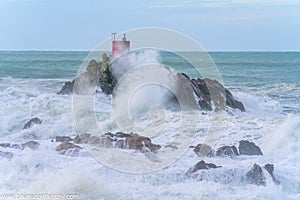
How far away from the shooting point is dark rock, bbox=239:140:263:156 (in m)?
6.10

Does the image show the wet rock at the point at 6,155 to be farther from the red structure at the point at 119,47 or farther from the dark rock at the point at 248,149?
the dark rock at the point at 248,149

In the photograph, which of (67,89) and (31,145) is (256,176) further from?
(67,89)

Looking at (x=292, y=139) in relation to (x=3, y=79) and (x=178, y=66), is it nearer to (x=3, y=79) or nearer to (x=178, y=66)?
(x=178, y=66)

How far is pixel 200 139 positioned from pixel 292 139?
3.43 feet

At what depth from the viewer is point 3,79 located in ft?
32.5

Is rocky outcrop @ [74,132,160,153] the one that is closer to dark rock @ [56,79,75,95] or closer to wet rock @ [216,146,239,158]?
wet rock @ [216,146,239,158]

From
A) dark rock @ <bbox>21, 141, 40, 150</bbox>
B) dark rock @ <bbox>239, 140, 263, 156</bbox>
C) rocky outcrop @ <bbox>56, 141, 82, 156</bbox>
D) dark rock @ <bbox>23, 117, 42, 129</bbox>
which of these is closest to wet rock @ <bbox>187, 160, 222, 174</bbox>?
dark rock @ <bbox>239, 140, 263, 156</bbox>

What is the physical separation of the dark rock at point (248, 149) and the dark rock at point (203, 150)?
0.35 metres

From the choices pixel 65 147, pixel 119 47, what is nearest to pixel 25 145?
pixel 65 147

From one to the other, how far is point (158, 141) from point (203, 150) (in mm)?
552

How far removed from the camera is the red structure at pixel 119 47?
22.8ft

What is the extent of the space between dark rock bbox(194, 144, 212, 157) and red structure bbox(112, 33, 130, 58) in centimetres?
156

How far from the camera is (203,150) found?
6.07 m

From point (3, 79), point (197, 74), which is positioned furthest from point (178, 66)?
point (3, 79)
